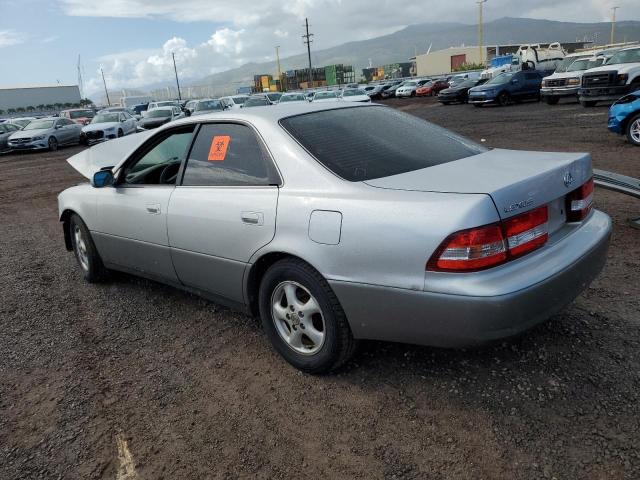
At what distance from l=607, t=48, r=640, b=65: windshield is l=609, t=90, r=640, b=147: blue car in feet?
28.9

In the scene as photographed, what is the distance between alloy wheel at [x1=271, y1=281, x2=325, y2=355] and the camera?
115 inches

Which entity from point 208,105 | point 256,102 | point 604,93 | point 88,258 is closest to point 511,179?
point 88,258

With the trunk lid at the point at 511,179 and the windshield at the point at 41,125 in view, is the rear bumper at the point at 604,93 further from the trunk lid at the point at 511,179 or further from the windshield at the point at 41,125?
the windshield at the point at 41,125

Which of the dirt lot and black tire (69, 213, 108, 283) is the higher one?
black tire (69, 213, 108, 283)

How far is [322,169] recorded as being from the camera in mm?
2850

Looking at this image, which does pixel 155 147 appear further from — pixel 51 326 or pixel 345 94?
pixel 345 94

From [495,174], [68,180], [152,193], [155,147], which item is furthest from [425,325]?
[68,180]

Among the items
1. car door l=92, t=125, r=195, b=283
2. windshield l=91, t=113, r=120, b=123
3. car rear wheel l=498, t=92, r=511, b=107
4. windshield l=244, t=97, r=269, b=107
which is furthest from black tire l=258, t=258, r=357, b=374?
windshield l=244, t=97, r=269, b=107

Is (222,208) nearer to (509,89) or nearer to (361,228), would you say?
(361,228)

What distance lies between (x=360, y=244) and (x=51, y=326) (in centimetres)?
287

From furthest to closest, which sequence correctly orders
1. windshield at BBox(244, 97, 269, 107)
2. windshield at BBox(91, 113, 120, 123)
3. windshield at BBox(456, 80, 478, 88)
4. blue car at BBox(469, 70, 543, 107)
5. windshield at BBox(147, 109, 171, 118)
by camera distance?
windshield at BBox(456, 80, 478, 88), windshield at BBox(244, 97, 269, 107), windshield at BBox(147, 109, 171, 118), blue car at BBox(469, 70, 543, 107), windshield at BBox(91, 113, 120, 123)

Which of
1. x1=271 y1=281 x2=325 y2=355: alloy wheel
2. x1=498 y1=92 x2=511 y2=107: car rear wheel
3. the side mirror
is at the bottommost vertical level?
x1=498 y1=92 x2=511 y2=107: car rear wheel

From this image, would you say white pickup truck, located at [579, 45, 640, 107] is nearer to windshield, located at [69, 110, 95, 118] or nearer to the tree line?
windshield, located at [69, 110, 95, 118]

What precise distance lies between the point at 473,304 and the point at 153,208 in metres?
2.47
